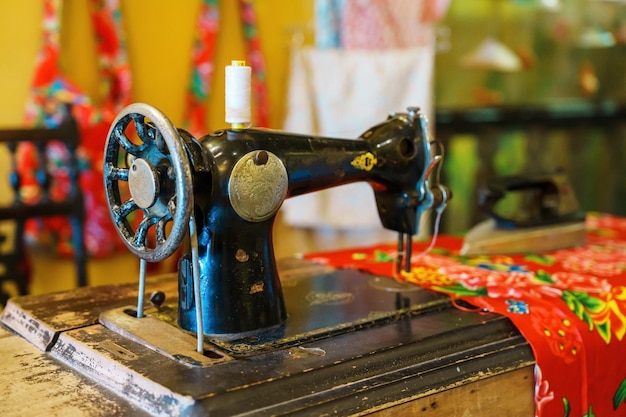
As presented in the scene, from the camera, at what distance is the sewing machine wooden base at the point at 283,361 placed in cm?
98

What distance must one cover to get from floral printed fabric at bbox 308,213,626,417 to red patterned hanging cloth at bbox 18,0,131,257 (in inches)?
32.8

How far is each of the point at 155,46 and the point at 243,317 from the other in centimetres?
159

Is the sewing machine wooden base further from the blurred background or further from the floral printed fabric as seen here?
the blurred background

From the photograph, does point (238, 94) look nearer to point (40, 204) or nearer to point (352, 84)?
point (40, 204)

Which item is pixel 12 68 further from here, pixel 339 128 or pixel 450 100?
pixel 450 100

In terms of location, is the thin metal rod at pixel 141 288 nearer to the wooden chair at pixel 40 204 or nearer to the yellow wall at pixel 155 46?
the wooden chair at pixel 40 204

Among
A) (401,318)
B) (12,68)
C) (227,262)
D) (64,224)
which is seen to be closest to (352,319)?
(401,318)

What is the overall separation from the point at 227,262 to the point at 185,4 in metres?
1.65

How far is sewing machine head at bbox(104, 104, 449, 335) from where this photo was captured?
1.06 meters

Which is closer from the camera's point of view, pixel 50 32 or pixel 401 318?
pixel 401 318

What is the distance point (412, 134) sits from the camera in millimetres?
1361

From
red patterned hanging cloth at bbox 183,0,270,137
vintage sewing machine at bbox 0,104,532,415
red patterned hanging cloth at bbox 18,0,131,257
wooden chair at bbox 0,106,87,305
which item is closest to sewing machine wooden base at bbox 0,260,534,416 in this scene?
vintage sewing machine at bbox 0,104,532,415

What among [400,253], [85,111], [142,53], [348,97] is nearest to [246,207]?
[400,253]

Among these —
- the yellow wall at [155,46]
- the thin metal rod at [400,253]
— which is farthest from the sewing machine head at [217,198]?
the yellow wall at [155,46]
